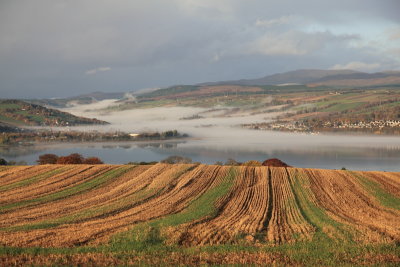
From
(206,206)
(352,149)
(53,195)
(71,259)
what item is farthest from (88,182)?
(352,149)

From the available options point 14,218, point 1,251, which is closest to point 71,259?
point 1,251

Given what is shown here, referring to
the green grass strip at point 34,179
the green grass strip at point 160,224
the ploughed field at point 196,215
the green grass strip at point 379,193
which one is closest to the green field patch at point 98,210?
the ploughed field at point 196,215

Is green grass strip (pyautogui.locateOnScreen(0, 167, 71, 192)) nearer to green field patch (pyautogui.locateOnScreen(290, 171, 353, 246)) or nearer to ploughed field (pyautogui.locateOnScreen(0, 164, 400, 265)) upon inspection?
A: ploughed field (pyautogui.locateOnScreen(0, 164, 400, 265))

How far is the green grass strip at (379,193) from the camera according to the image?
35688 mm

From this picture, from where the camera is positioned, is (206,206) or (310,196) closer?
(206,206)

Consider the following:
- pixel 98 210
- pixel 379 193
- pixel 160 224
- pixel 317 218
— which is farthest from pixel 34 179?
pixel 379 193

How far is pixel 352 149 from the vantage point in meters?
198

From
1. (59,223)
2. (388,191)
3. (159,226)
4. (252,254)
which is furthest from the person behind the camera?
(388,191)

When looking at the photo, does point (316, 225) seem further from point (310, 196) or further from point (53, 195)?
point (53, 195)

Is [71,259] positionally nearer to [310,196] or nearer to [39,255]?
[39,255]

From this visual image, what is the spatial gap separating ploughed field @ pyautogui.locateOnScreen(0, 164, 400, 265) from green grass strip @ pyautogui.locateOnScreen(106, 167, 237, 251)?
64mm

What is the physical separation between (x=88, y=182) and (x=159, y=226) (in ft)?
75.0

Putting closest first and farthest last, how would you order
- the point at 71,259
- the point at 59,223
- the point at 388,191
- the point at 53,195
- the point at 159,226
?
the point at 71,259 → the point at 159,226 → the point at 59,223 → the point at 53,195 → the point at 388,191

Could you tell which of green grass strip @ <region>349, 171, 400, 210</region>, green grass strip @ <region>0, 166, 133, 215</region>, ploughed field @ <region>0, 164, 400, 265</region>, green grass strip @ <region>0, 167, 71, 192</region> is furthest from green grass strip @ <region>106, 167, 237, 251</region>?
green grass strip @ <region>0, 167, 71, 192</region>
